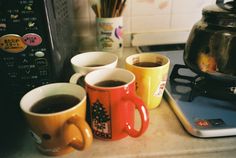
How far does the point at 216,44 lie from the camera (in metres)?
0.46

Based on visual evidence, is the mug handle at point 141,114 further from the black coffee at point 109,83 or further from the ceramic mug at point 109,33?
the ceramic mug at point 109,33

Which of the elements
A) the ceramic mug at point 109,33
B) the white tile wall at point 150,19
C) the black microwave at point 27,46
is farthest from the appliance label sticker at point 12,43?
the white tile wall at point 150,19

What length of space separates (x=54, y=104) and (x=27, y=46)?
0.39 ft

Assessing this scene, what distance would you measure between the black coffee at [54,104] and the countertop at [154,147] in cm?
7

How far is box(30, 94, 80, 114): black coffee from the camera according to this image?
39 cm

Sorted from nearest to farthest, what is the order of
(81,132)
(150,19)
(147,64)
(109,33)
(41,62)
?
(81,132) < (41,62) < (147,64) < (109,33) < (150,19)

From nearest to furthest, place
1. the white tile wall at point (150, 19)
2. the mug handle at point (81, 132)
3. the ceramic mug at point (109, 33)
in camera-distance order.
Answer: the mug handle at point (81, 132), the ceramic mug at point (109, 33), the white tile wall at point (150, 19)

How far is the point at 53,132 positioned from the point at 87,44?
0.56 metres

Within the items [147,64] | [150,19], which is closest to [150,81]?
[147,64]

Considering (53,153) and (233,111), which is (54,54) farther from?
(233,111)

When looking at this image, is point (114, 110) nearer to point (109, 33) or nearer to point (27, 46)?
point (27, 46)

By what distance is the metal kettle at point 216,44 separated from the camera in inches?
17.5

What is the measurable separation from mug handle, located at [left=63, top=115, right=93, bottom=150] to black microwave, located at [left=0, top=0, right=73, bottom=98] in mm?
133

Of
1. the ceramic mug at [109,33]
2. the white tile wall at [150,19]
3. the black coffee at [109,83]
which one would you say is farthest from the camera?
the white tile wall at [150,19]
